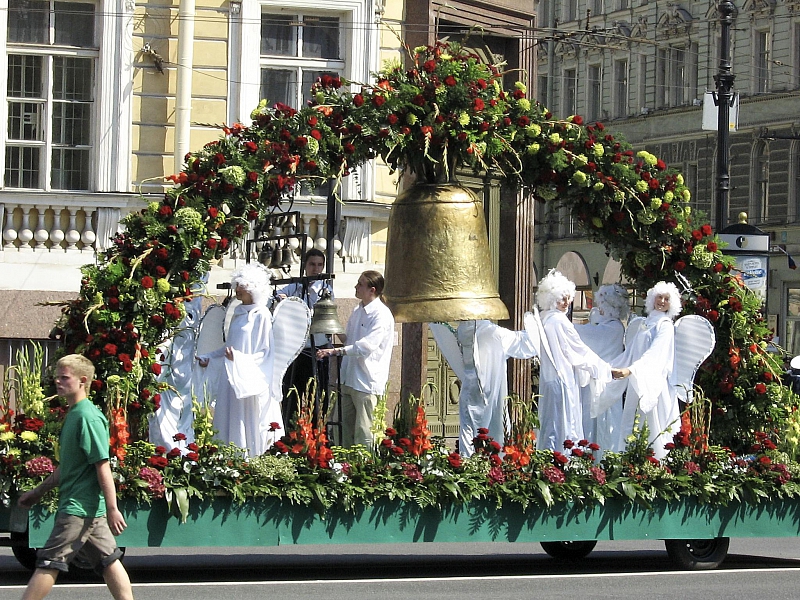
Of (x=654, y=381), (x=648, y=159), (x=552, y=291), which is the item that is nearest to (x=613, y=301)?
(x=552, y=291)

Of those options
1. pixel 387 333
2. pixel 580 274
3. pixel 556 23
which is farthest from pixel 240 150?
pixel 556 23

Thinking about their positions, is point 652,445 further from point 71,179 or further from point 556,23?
point 556,23

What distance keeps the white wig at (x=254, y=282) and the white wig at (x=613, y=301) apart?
2924 millimetres

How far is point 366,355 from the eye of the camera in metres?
13.6

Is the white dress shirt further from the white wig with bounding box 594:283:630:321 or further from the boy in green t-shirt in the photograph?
the boy in green t-shirt

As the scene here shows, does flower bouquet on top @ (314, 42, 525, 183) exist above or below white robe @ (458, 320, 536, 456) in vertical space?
above

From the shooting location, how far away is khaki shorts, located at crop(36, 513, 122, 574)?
8578mm

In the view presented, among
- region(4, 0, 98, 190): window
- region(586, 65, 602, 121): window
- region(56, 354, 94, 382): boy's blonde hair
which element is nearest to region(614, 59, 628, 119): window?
region(586, 65, 602, 121): window

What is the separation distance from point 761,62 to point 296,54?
29705 mm

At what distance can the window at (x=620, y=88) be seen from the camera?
53.2 meters

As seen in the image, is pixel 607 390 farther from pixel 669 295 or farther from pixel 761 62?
pixel 761 62

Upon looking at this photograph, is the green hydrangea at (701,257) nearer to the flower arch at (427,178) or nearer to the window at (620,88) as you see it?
the flower arch at (427,178)

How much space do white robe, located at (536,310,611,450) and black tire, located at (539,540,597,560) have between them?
969mm

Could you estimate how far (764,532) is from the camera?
1259 centimetres
